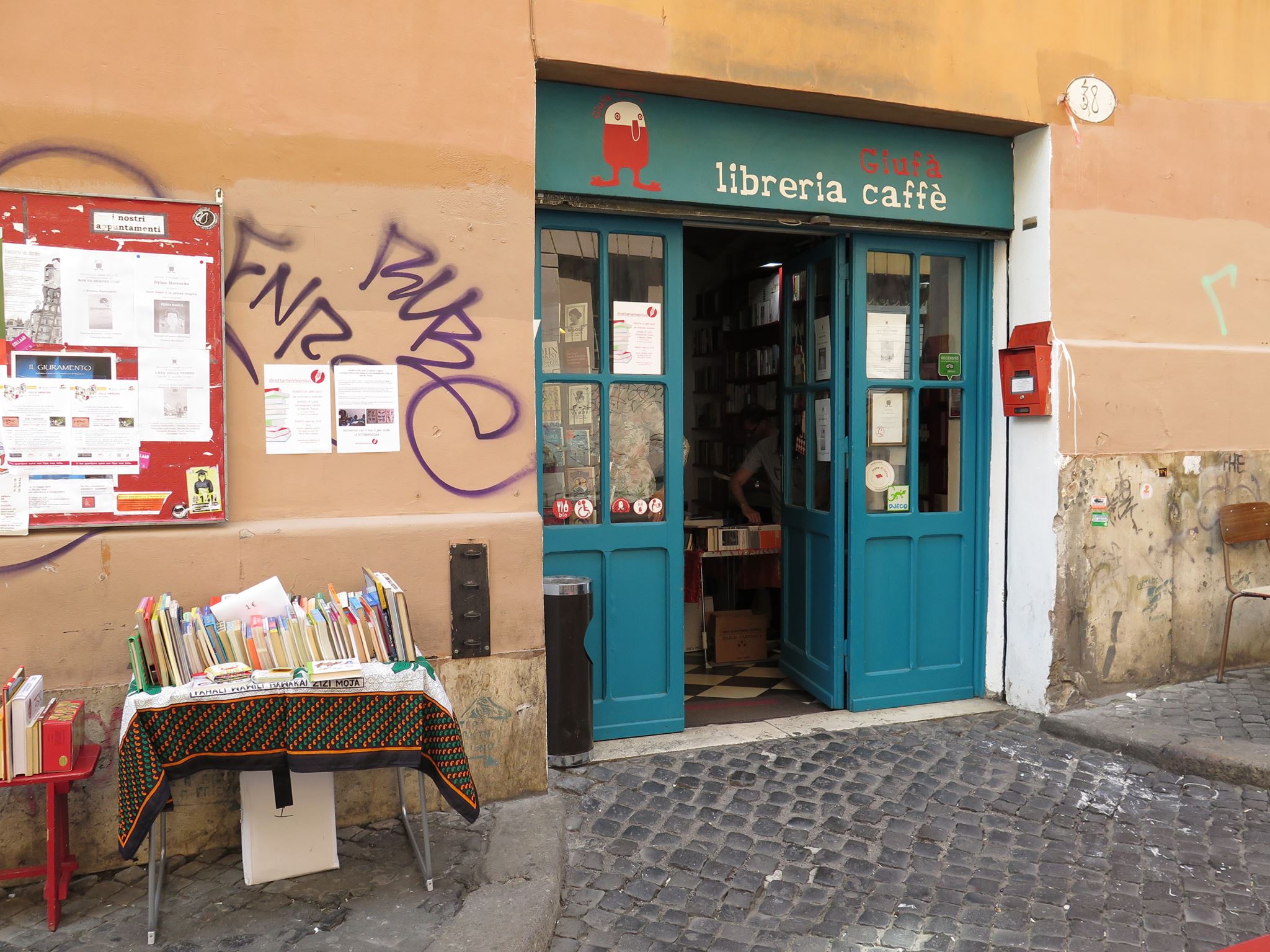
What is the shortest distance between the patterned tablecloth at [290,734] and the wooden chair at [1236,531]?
4.62m

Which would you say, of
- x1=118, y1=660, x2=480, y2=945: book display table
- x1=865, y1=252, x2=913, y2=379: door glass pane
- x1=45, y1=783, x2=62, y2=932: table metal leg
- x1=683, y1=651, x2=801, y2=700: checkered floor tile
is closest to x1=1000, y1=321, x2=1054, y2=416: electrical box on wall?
x1=865, y1=252, x2=913, y2=379: door glass pane

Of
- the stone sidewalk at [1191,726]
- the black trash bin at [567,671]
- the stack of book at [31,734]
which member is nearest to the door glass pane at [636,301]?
the black trash bin at [567,671]

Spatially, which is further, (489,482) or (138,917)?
(489,482)

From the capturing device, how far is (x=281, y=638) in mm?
3170

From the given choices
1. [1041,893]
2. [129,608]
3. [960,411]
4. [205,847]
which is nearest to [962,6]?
[960,411]

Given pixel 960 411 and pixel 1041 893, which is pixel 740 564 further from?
pixel 1041 893

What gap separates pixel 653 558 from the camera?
15.6 ft

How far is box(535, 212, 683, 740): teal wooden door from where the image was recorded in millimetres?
4570

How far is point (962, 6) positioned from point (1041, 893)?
420 cm

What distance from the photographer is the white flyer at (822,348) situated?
5250mm

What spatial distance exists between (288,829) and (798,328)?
3896 mm

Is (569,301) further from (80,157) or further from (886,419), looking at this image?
(80,157)

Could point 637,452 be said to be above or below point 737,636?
above

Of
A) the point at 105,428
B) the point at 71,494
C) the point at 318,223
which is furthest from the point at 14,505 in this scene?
the point at 318,223
